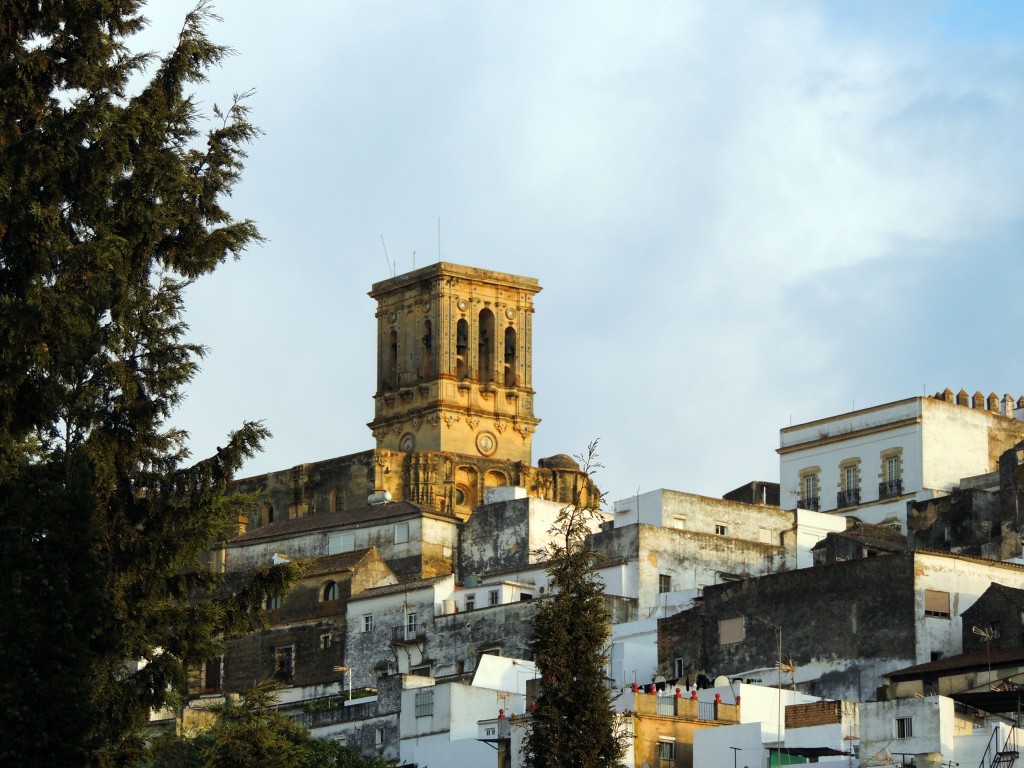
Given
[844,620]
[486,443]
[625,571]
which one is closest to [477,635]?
[625,571]

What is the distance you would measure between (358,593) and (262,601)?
4441 centimetres

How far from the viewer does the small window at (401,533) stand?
7731cm

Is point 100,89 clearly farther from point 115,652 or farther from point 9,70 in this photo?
point 115,652

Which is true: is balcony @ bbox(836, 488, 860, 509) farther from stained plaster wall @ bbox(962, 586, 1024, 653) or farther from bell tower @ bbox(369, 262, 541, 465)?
stained plaster wall @ bbox(962, 586, 1024, 653)

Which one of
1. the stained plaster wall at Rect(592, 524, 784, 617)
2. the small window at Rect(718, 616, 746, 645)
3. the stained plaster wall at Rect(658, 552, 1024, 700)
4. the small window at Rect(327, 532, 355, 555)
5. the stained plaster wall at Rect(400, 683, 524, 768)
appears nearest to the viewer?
the stained plaster wall at Rect(400, 683, 524, 768)

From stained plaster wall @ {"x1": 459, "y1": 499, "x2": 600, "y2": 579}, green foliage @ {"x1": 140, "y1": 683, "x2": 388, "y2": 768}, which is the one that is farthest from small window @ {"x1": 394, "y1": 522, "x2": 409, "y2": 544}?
green foliage @ {"x1": 140, "y1": 683, "x2": 388, "y2": 768}

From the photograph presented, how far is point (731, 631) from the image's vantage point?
61.5 metres

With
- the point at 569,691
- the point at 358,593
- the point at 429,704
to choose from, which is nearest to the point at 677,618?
the point at 429,704

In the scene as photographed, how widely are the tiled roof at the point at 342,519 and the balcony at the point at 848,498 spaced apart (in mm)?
12741

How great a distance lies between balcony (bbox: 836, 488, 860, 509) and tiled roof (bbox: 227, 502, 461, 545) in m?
12.7

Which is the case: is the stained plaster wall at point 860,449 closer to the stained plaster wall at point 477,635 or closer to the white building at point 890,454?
the white building at point 890,454

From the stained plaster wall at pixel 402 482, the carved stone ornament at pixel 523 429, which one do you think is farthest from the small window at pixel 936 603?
the carved stone ornament at pixel 523 429

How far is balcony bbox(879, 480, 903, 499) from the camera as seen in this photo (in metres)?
77.1

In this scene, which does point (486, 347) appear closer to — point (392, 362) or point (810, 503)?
point (392, 362)
